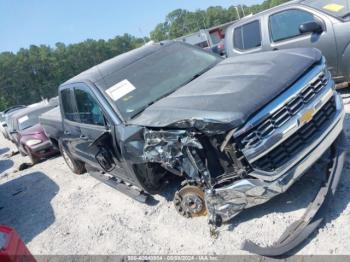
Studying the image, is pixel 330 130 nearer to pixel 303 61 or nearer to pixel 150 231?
pixel 303 61

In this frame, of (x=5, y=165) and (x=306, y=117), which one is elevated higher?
(x=306, y=117)

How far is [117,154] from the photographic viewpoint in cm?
413

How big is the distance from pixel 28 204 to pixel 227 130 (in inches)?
194

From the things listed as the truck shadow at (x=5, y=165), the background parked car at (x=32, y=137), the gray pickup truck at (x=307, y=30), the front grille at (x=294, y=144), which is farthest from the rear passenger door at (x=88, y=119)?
the truck shadow at (x=5, y=165)

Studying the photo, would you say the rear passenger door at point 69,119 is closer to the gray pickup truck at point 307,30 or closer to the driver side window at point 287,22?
the gray pickup truck at point 307,30

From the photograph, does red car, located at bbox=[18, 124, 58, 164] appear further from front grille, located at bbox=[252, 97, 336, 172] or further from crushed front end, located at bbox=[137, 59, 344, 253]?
front grille, located at bbox=[252, 97, 336, 172]

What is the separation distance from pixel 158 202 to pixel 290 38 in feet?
12.7

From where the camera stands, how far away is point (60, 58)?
8731 cm

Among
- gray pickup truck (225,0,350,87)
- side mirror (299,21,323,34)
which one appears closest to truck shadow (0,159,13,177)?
gray pickup truck (225,0,350,87)

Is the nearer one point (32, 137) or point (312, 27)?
point (312, 27)

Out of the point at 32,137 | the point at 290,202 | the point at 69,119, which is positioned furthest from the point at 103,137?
the point at 32,137

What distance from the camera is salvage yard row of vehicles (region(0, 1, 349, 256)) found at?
296 cm

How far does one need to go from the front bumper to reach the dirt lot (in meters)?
0.34

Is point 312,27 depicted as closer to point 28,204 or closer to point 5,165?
point 28,204
